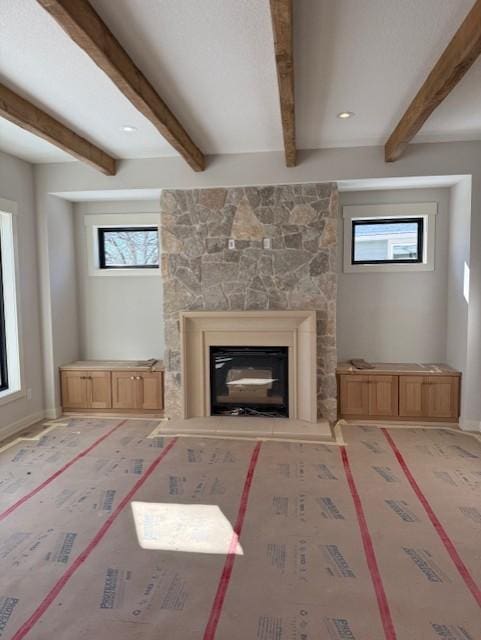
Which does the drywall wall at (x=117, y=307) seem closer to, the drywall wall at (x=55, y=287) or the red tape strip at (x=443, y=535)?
the drywall wall at (x=55, y=287)

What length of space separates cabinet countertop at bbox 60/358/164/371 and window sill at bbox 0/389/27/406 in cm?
56

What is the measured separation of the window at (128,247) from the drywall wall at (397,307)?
7.77 feet

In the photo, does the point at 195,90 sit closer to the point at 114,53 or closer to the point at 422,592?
the point at 114,53

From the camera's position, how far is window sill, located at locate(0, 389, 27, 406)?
4281 mm

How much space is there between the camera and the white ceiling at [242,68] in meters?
2.17

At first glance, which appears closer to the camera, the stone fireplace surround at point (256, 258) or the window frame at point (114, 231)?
the stone fireplace surround at point (256, 258)

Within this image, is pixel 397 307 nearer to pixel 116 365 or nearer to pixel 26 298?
pixel 116 365

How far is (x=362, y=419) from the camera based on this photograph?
185 inches

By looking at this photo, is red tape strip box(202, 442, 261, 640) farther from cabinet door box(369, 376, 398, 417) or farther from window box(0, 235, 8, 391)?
window box(0, 235, 8, 391)

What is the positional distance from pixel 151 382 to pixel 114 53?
3.43 meters

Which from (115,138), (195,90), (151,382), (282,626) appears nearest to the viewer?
(282,626)

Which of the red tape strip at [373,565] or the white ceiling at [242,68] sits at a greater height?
the white ceiling at [242,68]

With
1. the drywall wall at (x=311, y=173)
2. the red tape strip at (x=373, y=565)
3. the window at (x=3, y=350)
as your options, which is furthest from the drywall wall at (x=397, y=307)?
the window at (x=3, y=350)

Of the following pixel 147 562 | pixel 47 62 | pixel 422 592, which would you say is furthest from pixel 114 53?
pixel 422 592
